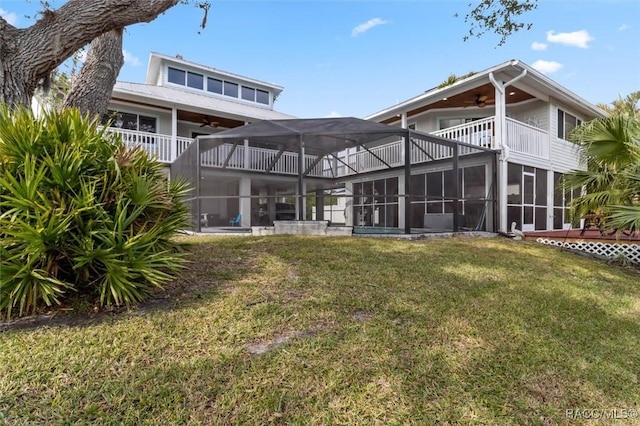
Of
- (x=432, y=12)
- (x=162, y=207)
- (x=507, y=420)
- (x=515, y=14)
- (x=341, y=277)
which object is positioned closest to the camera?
(x=507, y=420)

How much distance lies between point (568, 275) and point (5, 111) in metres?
7.82

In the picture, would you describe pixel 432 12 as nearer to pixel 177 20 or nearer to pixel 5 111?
pixel 177 20

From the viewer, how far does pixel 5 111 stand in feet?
10.1

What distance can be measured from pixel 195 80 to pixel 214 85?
997 mm

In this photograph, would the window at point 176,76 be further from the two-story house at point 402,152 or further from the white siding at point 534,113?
the white siding at point 534,113

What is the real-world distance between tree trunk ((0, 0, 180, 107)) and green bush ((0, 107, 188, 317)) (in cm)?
119

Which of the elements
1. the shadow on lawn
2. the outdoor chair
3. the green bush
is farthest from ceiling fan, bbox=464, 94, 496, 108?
the green bush

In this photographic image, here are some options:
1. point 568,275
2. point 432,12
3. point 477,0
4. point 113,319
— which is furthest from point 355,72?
point 113,319


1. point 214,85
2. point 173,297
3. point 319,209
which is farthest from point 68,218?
point 214,85

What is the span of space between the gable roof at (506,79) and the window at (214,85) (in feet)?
29.8

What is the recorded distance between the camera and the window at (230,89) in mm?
18219

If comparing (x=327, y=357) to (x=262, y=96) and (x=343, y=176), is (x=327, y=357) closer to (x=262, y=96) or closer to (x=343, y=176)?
(x=343, y=176)

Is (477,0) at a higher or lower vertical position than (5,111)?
higher

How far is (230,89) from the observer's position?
18.4 m
